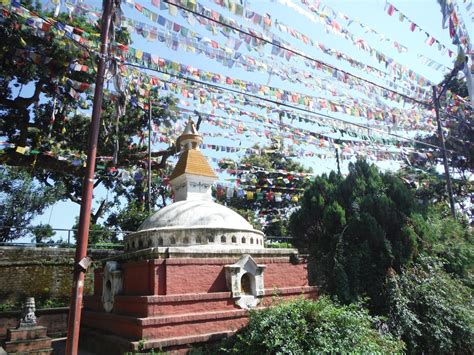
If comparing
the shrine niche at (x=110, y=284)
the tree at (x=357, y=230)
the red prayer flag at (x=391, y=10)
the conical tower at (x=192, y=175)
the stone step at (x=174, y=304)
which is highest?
the red prayer flag at (x=391, y=10)

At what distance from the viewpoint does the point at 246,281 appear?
32.2 feet

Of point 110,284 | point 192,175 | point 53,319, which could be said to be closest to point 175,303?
point 110,284

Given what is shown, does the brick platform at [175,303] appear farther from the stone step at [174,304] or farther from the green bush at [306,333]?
the green bush at [306,333]

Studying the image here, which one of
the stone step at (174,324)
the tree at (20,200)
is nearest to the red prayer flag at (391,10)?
the stone step at (174,324)

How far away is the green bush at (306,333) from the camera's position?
23.4ft

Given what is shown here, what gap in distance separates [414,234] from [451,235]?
95.0 inches

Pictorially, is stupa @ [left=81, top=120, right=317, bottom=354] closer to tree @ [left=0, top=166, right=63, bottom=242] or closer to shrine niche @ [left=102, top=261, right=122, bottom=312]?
shrine niche @ [left=102, top=261, right=122, bottom=312]

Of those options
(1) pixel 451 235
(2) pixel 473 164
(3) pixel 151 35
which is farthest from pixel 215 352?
(2) pixel 473 164

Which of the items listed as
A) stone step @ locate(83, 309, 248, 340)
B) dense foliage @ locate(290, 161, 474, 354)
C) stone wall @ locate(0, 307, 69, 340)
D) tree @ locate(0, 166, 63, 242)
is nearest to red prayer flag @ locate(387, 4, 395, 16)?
dense foliage @ locate(290, 161, 474, 354)

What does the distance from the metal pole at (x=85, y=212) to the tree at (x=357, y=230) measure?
23.4ft

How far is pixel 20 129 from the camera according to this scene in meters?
19.2

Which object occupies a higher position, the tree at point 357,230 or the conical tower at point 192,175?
the conical tower at point 192,175

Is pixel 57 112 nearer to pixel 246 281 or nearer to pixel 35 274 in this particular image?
pixel 35 274

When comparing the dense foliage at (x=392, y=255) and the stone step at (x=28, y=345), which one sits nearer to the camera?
the dense foliage at (x=392, y=255)
